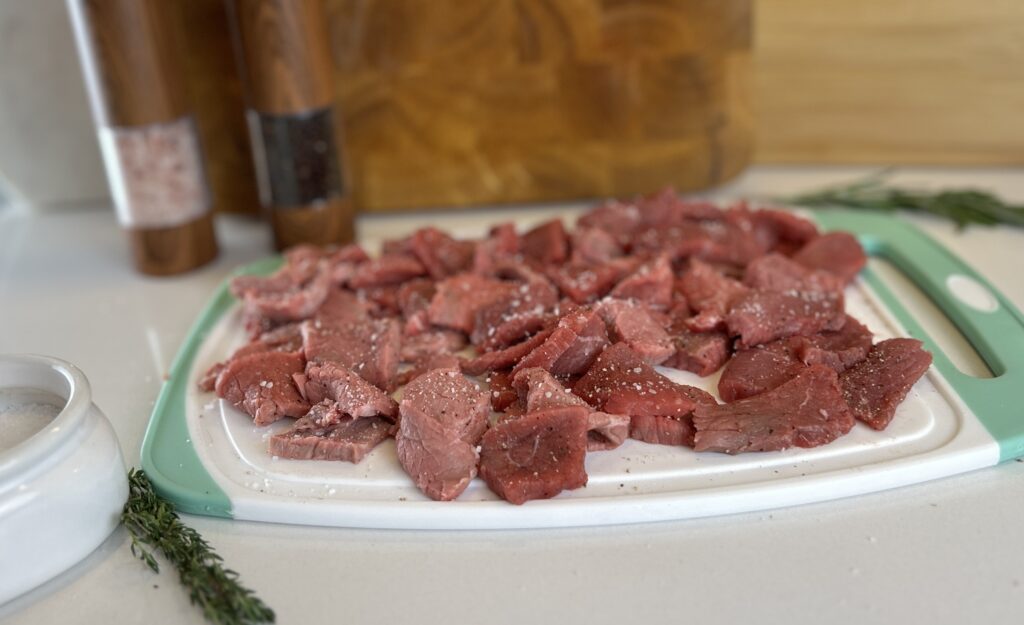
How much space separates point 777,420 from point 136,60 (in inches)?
63.3

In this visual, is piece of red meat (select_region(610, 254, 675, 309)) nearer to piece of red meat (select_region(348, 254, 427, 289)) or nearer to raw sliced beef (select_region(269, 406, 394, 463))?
piece of red meat (select_region(348, 254, 427, 289))

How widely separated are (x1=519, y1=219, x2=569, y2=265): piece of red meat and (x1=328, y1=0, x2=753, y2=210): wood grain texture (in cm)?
39

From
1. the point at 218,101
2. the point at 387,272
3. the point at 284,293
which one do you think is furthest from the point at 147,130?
the point at 387,272

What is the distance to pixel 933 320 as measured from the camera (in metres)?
1.99

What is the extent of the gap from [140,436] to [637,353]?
94 centimetres

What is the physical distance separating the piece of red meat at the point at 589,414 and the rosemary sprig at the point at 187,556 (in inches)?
20.8

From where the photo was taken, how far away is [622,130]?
2.53 m

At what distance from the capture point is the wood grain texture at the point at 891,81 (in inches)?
101

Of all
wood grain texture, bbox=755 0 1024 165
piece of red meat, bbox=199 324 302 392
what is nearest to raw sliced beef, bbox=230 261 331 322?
piece of red meat, bbox=199 324 302 392

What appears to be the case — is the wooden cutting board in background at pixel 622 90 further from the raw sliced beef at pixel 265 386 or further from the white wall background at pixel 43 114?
the raw sliced beef at pixel 265 386

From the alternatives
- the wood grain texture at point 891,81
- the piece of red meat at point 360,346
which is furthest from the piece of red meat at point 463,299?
the wood grain texture at point 891,81

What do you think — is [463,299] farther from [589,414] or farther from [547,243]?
[589,414]

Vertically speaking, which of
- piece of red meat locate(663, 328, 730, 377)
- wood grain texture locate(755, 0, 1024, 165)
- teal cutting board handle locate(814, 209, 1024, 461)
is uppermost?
wood grain texture locate(755, 0, 1024, 165)

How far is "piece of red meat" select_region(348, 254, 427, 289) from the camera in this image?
82.9 inches
